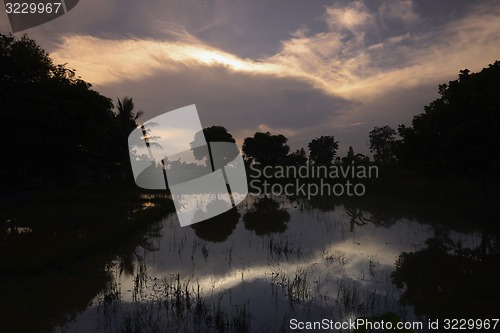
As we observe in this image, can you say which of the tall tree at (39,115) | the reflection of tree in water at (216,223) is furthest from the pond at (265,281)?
the tall tree at (39,115)

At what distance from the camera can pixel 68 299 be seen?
6.51 metres

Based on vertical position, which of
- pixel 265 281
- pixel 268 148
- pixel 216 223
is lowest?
pixel 265 281

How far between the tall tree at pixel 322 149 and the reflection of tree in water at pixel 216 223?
1618 inches

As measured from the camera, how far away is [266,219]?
16.4m

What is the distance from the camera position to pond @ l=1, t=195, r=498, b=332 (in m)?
5.78

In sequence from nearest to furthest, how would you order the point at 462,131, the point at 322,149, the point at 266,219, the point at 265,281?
Answer: the point at 265,281, the point at 462,131, the point at 266,219, the point at 322,149

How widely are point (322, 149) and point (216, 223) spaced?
47.7 metres

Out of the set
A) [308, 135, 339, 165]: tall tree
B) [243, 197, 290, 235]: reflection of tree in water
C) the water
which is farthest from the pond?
[308, 135, 339, 165]: tall tree

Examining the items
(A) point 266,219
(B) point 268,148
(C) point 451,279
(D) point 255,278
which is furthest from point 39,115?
(B) point 268,148

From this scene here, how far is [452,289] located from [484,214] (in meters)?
12.2

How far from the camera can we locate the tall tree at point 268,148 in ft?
216

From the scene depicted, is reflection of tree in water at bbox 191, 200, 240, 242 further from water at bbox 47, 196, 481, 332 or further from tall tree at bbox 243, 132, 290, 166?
tall tree at bbox 243, 132, 290, 166

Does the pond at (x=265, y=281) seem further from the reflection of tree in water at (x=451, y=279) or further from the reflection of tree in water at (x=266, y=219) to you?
the reflection of tree in water at (x=266, y=219)

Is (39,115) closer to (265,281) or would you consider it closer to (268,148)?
(265,281)
